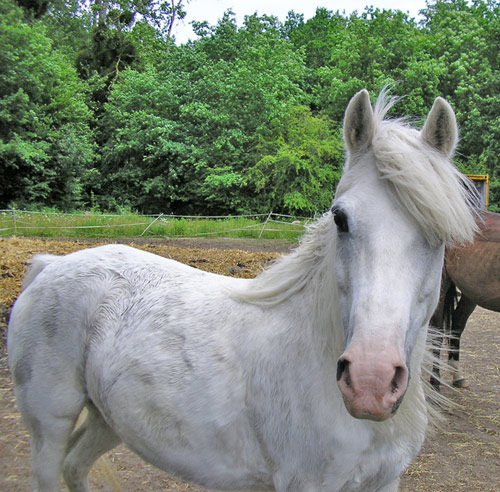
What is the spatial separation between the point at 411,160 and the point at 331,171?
21.2 meters

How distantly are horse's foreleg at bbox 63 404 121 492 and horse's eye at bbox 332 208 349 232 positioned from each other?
1549mm

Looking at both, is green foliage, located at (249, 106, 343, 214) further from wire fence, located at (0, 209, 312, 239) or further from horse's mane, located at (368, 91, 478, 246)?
horse's mane, located at (368, 91, 478, 246)

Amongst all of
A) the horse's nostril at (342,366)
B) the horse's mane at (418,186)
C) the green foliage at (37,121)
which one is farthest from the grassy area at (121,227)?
the horse's nostril at (342,366)

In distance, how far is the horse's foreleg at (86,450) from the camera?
2212 mm

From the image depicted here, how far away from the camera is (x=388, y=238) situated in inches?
50.4

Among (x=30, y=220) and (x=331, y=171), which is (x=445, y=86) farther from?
(x=30, y=220)

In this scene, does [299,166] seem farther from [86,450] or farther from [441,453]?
[86,450]

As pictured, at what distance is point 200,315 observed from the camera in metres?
1.88

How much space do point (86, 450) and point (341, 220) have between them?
68.5 inches

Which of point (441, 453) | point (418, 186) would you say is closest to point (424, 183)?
point (418, 186)

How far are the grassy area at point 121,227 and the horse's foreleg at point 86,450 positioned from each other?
12105 millimetres

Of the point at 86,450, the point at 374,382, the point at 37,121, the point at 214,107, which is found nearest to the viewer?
the point at 374,382

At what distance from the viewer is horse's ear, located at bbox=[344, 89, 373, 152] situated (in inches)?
56.8

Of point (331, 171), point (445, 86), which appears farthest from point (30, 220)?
point (445, 86)
